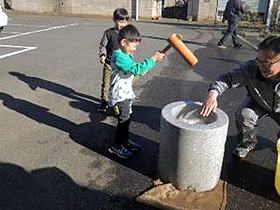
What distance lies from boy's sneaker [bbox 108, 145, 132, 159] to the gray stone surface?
0.52 metres

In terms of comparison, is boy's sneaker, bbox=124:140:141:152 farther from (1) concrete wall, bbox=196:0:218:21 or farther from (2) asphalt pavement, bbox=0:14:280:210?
(1) concrete wall, bbox=196:0:218:21

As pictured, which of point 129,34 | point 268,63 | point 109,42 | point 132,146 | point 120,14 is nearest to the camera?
point 268,63

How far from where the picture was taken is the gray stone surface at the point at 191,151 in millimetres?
2381

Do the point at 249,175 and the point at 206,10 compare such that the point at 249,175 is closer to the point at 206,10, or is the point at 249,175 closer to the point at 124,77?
the point at 124,77

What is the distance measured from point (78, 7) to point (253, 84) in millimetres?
20040

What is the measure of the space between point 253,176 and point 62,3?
20769 mm

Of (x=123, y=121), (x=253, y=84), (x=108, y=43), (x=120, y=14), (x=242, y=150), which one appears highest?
(x=120, y=14)

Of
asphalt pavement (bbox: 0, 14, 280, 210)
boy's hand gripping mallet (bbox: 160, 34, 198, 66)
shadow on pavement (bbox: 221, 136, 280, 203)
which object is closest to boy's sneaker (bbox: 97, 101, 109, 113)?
asphalt pavement (bbox: 0, 14, 280, 210)

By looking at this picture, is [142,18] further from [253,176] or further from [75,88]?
[253,176]

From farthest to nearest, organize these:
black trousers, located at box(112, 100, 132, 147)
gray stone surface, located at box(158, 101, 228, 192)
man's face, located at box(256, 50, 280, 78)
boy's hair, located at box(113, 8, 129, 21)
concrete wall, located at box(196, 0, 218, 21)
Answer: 1. concrete wall, located at box(196, 0, 218, 21)
2. boy's hair, located at box(113, 8, 129, 21)
3. black trousers, located at box(112, 100, 132, 147)
4. man's face, located at box(256, 50, 280, 78)
5. gray stone surface, located at box(158, 101, 228, 192)

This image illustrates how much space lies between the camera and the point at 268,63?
8.30ft

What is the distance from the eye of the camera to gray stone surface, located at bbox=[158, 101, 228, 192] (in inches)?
93.7

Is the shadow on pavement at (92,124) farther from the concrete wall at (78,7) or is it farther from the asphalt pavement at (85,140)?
the concrete wall at (78,7)

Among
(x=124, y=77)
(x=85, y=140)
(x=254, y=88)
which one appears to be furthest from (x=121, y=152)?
(x=254, y=88)
